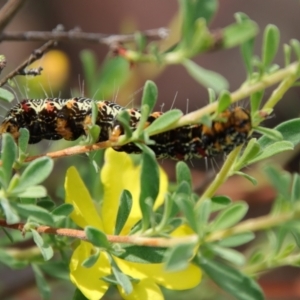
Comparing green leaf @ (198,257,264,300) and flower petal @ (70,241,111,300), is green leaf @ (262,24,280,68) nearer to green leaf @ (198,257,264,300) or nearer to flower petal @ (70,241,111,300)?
green leaf @ (198,257,264,300)

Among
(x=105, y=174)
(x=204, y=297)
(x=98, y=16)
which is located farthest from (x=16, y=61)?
(x=105, y=174)

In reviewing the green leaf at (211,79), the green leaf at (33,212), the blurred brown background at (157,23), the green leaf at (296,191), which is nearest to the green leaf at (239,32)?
the green leaf at (211,79)

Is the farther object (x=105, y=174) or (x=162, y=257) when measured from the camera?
(x=105, y=174)

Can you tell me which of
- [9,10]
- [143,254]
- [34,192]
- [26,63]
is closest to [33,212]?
[34,192]

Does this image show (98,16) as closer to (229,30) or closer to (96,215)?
(96,215)

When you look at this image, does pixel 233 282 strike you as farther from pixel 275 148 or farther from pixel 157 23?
pixel 157 23

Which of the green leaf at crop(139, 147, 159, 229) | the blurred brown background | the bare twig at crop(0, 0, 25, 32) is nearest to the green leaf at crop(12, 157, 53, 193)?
the green leaf at crop(139, 147, 159, 229)

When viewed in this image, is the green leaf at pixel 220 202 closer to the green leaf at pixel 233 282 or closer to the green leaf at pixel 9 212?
the green leaf at pixel 233 282
